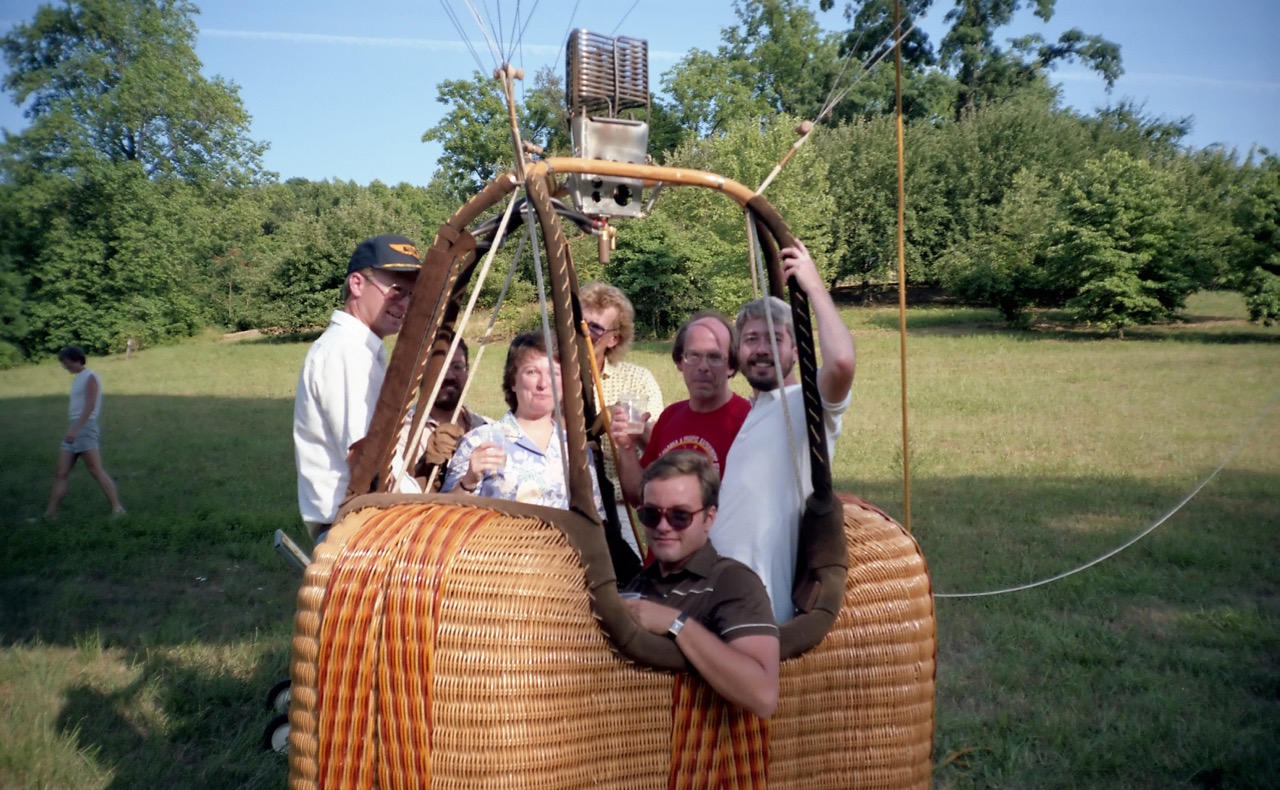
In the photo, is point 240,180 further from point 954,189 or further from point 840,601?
→ point 840,601

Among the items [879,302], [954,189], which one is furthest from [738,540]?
[954,189]

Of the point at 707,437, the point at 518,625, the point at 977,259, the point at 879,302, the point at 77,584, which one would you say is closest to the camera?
the point at 518,625

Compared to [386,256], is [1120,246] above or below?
above

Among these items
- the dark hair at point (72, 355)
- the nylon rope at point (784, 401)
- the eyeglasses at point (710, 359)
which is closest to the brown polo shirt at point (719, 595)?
the nylon rope at point (784, 401)

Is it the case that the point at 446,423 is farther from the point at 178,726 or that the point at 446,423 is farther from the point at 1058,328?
the point at 1058,328

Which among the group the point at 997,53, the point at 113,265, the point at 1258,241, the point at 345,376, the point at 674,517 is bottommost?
the point at 674,517

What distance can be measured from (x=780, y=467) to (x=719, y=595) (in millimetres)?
433

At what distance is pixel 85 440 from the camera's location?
8266 millimetres

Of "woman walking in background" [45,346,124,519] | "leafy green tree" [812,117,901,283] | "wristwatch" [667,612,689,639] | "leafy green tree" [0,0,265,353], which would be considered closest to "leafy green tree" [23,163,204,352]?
"leafy green tree" [0,0,265,353]

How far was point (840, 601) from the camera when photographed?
2254 mm

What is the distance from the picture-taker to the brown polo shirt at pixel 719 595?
2.07 metres

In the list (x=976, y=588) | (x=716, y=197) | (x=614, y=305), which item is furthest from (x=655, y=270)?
(x=614, y=305)

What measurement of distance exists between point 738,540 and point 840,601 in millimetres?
287

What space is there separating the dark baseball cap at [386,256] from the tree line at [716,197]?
0.58 meters
